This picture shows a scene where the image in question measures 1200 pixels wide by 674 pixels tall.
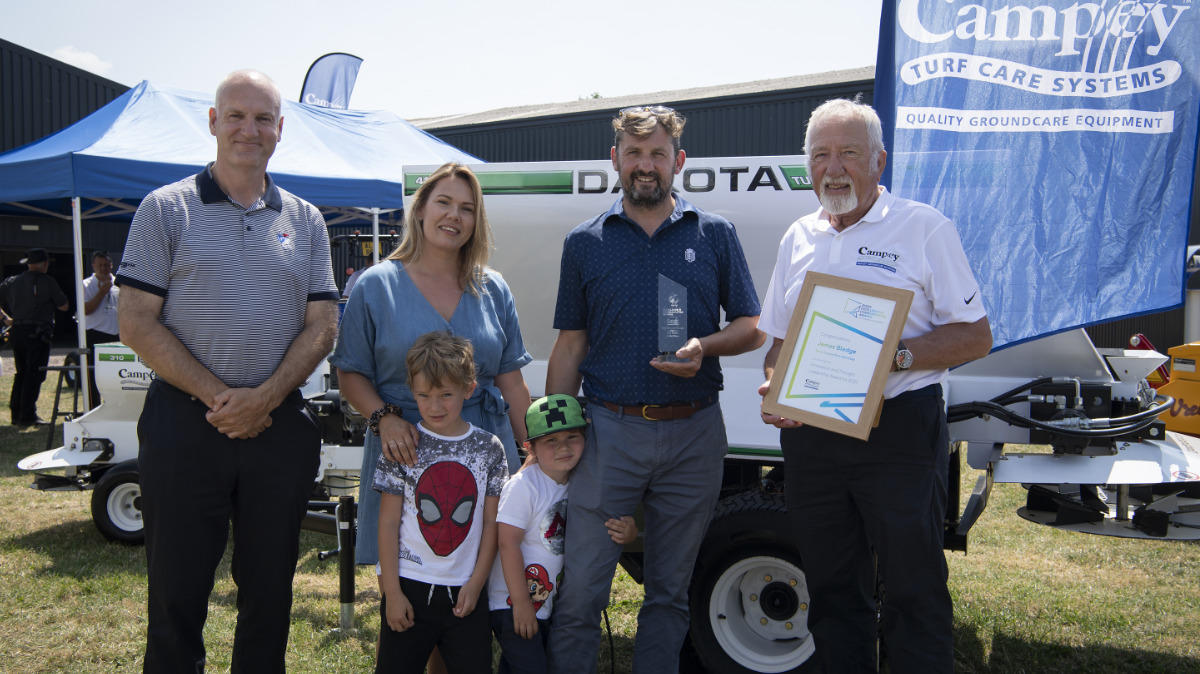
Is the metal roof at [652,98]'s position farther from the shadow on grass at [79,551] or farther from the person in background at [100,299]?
the shadow on grass at [79,551]

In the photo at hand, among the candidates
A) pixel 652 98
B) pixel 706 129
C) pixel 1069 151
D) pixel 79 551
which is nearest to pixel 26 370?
pixel 79 551

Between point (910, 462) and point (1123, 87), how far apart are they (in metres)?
2.08

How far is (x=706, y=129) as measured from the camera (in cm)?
1897

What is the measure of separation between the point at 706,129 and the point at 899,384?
17.0 metres

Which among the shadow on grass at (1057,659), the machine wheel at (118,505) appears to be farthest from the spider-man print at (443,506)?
the machine wheel at (118,505)

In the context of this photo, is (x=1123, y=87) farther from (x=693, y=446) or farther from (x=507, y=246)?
(x=507, y=246)

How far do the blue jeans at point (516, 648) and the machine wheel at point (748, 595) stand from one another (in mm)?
1132

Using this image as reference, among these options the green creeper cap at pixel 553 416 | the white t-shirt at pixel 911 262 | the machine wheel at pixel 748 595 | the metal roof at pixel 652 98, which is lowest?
the machine wheel at pixel 748 595

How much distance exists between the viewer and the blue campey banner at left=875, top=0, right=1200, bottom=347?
3.56m

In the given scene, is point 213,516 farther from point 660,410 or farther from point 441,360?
point 660,410

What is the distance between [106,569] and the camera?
18.1 ft

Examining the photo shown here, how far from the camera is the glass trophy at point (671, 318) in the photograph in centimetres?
282

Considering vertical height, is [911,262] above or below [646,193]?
below

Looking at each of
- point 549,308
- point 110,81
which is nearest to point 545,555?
point 549,308
